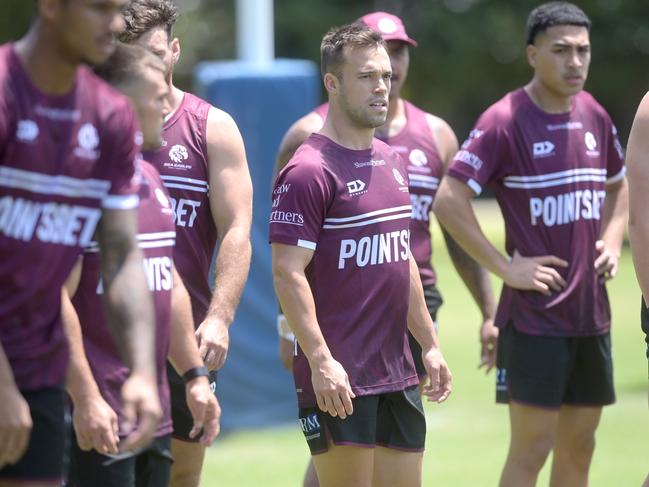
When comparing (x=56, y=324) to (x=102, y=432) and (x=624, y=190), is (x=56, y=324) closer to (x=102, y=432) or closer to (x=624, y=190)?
(x=102, y=432)

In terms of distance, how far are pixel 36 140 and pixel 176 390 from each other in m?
2.06

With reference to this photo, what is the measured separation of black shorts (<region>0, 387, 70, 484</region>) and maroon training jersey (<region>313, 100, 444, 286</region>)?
3455mm

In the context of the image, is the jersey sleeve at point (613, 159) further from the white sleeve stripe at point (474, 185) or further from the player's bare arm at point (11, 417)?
the player's bare arm at point (11, 417)

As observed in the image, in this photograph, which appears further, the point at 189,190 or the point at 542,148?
the point at 542,148

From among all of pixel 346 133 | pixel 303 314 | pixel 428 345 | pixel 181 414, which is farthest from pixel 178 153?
pixel 428 345

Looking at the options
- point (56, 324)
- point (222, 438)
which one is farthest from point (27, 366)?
point (222, 438)

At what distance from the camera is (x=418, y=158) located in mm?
7293

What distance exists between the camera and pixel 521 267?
22.5 ft

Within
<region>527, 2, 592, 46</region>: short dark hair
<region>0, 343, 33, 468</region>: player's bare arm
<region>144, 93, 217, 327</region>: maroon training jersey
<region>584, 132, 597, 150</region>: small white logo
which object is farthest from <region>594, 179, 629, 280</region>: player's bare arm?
<region>0, 343, 33, 468</region>: player's bare arm

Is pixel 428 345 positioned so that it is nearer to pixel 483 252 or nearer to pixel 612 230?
pixel 483 252

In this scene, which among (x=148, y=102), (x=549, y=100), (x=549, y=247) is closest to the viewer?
(x=148, y=102)

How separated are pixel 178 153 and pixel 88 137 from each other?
1790 millimetres

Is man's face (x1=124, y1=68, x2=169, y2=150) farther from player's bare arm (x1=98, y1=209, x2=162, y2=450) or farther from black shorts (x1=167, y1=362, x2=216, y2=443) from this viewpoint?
black shorts (x1=167, y1=362, x2=216, y2=443)

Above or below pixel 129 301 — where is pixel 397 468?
below
